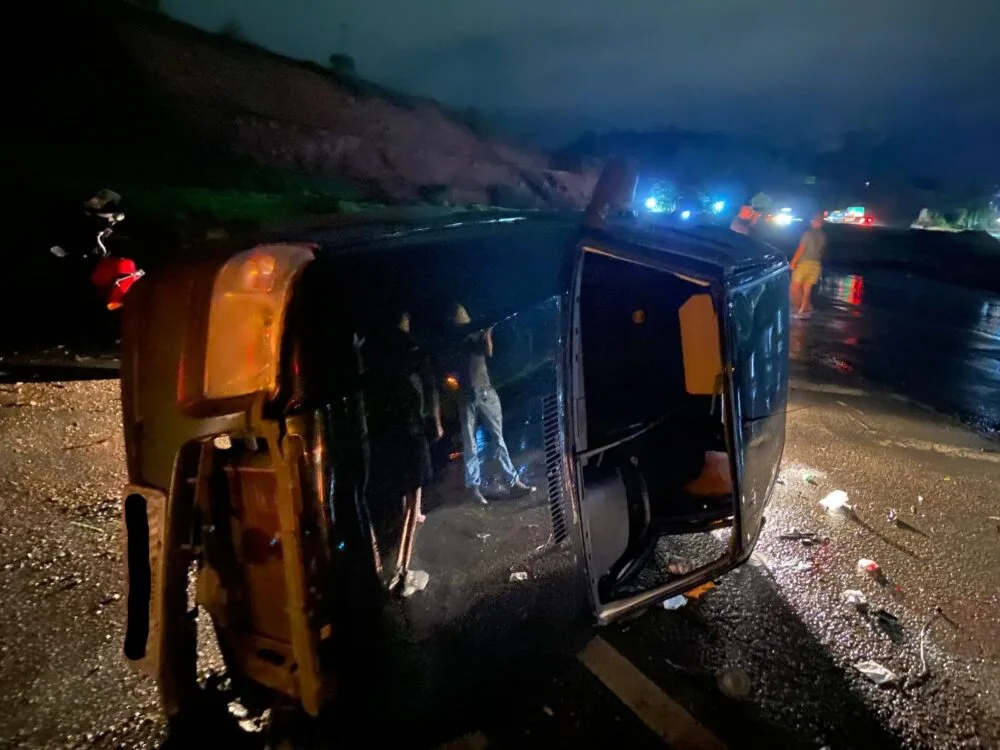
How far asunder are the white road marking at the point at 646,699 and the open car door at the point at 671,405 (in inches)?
10.4

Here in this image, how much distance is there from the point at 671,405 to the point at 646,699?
170cm

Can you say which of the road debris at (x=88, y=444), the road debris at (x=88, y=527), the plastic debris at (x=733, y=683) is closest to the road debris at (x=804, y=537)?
the plastic debris at (x=733, y=683)

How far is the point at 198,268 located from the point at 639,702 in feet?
7.44

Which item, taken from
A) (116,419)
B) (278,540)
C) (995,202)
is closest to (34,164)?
(116,419)

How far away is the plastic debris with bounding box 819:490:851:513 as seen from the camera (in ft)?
13.7

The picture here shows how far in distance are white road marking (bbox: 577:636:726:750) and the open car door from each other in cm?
26

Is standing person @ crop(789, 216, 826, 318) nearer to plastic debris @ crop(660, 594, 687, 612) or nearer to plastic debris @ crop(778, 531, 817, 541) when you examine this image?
plastic debris @ crop(778, 531, 817, 541)

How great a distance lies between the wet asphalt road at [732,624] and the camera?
2.28m

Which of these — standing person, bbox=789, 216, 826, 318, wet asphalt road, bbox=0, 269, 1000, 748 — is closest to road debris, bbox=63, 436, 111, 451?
wet asphalt road, bbox=0, 269, 1000, 748

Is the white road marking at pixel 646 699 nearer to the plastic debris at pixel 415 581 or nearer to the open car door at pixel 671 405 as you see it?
the open car door at pixel 671 405

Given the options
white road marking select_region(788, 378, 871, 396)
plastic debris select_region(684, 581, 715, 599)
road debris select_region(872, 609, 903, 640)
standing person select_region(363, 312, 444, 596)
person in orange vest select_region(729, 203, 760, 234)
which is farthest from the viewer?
person in orange vest select_region(729, 203, 760, 234)

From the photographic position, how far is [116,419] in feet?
14.9

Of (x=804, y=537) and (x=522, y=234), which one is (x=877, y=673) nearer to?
(x=804, y=537)

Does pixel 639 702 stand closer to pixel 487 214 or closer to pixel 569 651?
pixel 569 651
